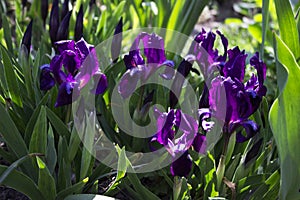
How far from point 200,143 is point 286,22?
38 cm

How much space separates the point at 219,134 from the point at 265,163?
0.25 meters

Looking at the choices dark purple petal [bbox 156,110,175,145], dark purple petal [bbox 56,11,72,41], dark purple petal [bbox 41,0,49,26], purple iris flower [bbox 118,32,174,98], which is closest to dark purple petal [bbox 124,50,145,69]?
purple iris flower [bbox 118,32,174,98]

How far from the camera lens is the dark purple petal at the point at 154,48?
1347 millimetres

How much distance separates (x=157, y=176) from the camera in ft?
4.93

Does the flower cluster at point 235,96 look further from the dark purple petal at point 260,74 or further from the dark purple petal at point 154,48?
the dark purple petal at point 154,48

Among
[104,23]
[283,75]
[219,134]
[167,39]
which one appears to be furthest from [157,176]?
[104,23]

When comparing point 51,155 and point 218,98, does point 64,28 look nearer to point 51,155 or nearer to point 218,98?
point 51,155

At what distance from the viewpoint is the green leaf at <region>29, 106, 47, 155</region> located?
1280 mm

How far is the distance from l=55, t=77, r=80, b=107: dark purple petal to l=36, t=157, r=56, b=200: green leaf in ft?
0.58

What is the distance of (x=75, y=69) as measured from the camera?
1318 millimetres

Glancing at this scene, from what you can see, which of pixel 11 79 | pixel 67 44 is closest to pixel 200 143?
pixel 67 44

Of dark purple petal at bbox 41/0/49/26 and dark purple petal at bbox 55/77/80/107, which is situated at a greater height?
dark purple petal at bbox 55/77/80/107

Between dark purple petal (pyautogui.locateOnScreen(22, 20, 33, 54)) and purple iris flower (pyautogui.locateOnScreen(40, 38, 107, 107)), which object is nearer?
purple iris flower (pyautogui.locateOnScreen(40, 38, 107, 107))

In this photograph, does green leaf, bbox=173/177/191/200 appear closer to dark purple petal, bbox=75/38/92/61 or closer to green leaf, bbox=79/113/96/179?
green leaf, bbox=79/113/96/179
